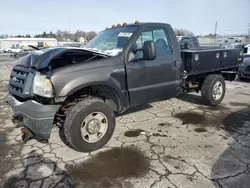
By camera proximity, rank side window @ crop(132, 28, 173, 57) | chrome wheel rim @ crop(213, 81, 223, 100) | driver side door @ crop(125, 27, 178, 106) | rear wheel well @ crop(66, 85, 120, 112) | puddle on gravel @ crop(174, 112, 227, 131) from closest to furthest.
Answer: rear wheel well @ crop(66, 85, 120, 112) → driver side door @ crop(125, 27, 178, 106) → side window @ crop(132, 28, 173, 57) → puddle on gravel @ crop(174, 112, 227, 131) → chrome wheel rim @ crop(213, 81, 223, 100)

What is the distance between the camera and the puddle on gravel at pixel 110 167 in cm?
265

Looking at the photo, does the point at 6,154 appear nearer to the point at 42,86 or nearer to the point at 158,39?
the point at 42,86

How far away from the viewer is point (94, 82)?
10.1 ft

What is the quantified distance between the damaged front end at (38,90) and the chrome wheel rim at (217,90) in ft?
11.7

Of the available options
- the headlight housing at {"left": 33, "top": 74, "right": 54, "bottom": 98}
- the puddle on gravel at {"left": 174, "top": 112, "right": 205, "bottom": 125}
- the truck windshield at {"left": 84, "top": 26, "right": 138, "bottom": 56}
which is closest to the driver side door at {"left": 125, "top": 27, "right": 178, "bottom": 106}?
the truck windshield at {"left": 84, "top": 26, "right": 138, "bottom": 56}

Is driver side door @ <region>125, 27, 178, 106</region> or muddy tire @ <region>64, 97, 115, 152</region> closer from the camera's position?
muddy tire @ <region>64, 97, 115, 152</region>

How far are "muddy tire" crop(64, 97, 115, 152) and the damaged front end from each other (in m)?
Answer: 0.28

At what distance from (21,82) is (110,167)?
1.85 metres

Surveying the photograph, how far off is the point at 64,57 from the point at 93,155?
1.60 m

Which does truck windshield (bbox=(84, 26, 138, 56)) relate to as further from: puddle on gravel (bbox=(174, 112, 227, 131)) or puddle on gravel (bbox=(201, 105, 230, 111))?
puddle on gravel (bbox=(201, 105, 230, 111))

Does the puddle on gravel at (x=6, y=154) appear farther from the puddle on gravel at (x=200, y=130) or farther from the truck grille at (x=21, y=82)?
the puddle on gravel at (x=200, y=130)

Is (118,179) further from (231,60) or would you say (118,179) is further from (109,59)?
(231,60)

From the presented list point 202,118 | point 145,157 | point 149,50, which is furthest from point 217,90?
point 145,157

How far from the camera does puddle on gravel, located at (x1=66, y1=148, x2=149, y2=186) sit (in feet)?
8.68
